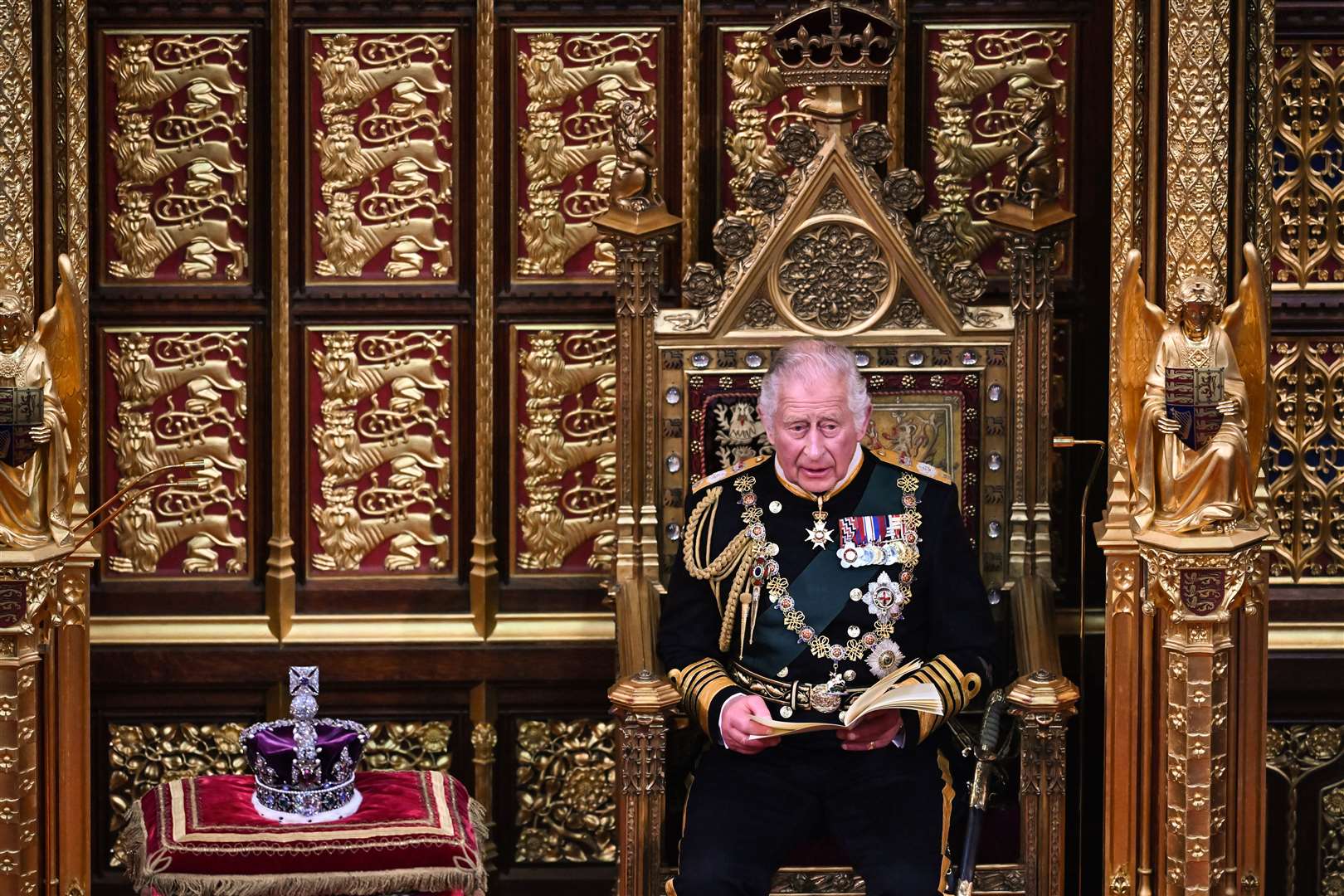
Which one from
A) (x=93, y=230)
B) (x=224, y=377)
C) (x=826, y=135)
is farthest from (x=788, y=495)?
(x=93, y=230)

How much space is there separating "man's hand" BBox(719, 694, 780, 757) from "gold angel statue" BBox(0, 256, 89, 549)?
1744mm

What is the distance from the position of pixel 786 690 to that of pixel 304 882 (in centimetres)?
127

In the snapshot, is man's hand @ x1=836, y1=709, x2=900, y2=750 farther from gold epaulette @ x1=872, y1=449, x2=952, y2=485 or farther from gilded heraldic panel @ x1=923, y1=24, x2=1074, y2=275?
gilded heraldic panel @ x1=923, y1=24, x2=1074, y2=275

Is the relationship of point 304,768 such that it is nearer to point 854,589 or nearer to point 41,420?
point 41,420

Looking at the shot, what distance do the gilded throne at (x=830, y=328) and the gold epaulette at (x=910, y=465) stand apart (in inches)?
9.1

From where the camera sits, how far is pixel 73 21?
221 inches

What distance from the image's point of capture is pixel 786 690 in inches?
199

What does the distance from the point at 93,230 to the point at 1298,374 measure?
3.54m

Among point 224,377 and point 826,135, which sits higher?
point 826,135

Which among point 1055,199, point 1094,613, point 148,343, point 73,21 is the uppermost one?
point 73,21

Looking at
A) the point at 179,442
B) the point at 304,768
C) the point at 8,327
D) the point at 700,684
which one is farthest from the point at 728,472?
the point at 8,327

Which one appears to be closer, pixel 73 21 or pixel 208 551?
pixel 73 21

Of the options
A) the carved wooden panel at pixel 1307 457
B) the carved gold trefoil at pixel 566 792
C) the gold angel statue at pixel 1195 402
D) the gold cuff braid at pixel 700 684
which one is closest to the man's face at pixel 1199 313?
the gold angel statue at pixel 1195 402

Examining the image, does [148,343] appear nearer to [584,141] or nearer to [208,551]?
[208,551]
